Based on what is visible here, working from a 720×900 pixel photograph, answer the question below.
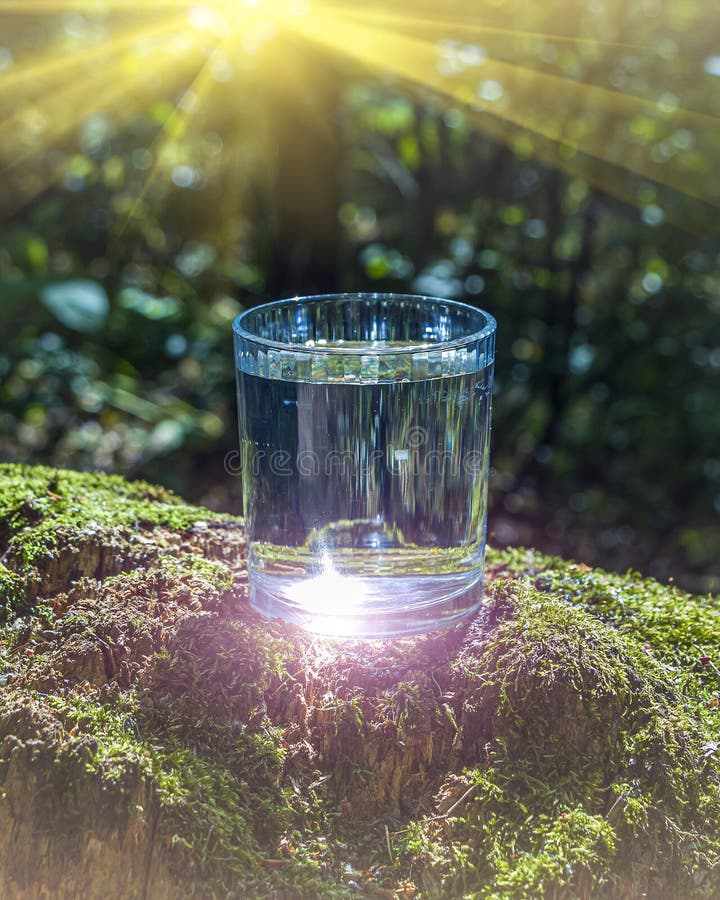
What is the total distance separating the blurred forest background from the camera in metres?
3.84

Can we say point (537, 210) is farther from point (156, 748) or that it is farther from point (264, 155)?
point (156, 748)

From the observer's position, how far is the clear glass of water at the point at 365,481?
1501mm

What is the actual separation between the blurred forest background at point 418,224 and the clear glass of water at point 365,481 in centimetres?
227

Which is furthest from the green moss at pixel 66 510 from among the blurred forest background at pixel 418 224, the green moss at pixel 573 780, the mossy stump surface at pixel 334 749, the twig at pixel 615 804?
the blurred forest background at pixel 418 224

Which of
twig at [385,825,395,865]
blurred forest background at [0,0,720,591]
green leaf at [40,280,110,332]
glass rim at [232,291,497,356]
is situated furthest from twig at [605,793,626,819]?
green leaf at [40,280,110,332]

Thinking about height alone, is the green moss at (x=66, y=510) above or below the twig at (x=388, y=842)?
above

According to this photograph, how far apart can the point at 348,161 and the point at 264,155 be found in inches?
15.3

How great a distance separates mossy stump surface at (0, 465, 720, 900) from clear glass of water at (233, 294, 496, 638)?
0.06 metres

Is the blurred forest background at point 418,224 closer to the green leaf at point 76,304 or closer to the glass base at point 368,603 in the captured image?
the green leaf at point 76,304

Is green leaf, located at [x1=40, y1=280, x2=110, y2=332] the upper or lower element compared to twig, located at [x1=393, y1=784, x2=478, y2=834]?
upper

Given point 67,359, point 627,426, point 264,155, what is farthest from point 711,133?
point 67,359

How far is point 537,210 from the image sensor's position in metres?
4.24

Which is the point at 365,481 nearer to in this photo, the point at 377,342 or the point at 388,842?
the point at 377,342

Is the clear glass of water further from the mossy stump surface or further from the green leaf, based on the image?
the green leaf
